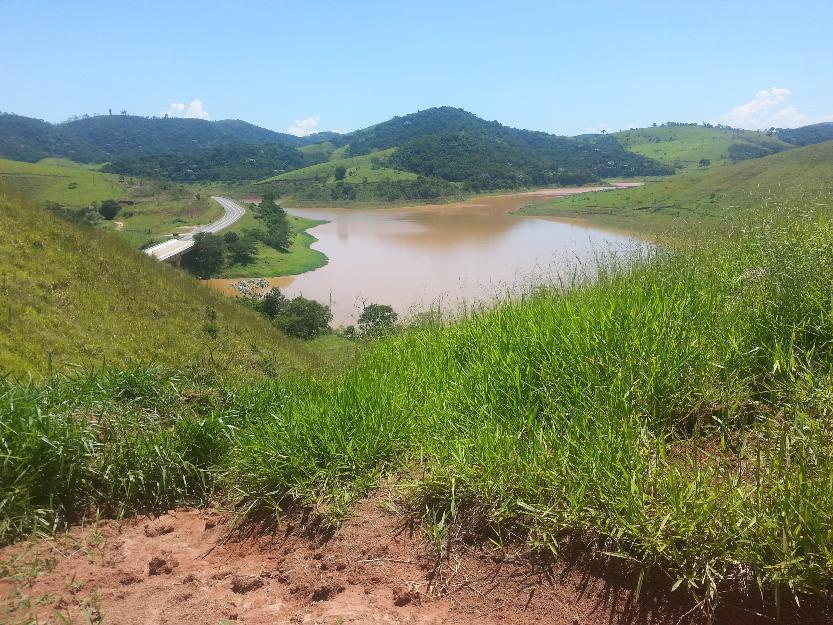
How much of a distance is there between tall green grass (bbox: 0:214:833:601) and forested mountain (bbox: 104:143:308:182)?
11359 centimetres

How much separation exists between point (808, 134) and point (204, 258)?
200072mm

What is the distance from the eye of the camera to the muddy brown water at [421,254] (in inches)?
1268

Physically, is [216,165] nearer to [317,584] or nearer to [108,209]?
[108,209]

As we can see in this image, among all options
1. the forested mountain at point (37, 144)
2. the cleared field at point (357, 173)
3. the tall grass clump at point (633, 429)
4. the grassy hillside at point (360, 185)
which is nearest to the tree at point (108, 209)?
the grassy hillside at point (360, 185)

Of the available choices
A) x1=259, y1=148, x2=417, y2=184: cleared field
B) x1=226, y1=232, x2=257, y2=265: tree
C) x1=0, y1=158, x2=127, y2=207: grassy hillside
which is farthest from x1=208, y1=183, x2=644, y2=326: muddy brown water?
x1=259, y1=148, x2=417, y2=184: cleared field

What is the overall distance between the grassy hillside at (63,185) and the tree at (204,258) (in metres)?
19.7

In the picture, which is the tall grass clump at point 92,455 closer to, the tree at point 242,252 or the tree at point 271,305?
the tree at point 271,305

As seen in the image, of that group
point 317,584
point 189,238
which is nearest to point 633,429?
point 317,584

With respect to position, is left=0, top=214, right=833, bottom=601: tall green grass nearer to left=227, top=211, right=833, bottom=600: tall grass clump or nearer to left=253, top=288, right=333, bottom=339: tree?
left=227, top=211, right=833, bottom=600: tall grass clump

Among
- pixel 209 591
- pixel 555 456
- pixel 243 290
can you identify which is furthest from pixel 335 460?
pixel 243 290

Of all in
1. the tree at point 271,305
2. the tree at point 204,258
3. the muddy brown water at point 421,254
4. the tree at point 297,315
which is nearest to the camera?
the tree at point 297,315

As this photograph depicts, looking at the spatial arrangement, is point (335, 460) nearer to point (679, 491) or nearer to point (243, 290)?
point (679, 491)

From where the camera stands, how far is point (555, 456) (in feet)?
7.69

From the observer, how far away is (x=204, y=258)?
43094 millimetres
